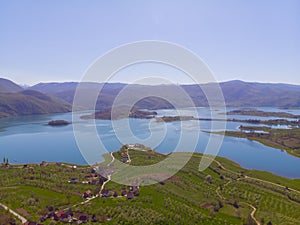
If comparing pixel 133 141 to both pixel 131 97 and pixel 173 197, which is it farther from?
pixel 173 197

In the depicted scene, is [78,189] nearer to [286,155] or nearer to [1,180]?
[1,180]

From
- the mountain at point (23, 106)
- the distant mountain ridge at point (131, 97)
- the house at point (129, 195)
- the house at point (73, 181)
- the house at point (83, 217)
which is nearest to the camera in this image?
the house at point (83, 217)

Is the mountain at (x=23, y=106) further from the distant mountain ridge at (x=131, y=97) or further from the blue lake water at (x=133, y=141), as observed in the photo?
the blue lake water at (x=133, y=141)

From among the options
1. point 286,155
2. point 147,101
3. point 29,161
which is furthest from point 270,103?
point 29,161

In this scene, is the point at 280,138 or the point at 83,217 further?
the point at 280,138

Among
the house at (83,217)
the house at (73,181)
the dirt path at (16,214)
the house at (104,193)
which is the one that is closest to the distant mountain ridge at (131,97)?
the house at (73,181)

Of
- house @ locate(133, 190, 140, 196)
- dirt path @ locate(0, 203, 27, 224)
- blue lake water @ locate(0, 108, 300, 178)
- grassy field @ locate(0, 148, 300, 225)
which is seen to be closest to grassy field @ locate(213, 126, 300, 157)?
blue lake water @ locate(0, 108, 300, 178)

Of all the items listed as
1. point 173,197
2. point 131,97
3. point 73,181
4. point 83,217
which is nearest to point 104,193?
point 83,217

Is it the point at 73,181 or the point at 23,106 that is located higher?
the point at 23,106
